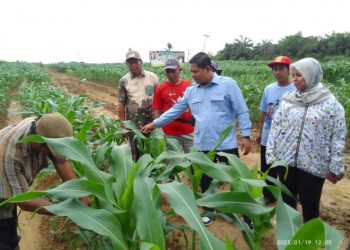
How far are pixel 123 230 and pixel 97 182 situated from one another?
0.31m

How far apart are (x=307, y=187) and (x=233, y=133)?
2.74 ft

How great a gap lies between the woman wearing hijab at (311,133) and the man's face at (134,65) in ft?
6.45

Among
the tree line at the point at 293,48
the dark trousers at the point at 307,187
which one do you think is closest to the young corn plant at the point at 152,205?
the dark trousers at the point at 307,187

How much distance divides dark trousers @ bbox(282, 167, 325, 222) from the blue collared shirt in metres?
0.60

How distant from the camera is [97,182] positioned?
2.03 m

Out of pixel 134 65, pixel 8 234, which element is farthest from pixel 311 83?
pixel 8 234

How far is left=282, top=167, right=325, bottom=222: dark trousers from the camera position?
9.15 feet

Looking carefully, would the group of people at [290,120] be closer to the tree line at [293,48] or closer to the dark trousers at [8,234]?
the dark trousers at [8,234]

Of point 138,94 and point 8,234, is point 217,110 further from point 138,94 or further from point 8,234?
point 8,234

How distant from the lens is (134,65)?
4250 mm

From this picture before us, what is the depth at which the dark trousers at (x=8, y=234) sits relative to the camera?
241 cm

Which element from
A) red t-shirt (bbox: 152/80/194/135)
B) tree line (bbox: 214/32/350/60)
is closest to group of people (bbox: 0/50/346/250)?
red t-shirt (bbox: 152/80/194/135)

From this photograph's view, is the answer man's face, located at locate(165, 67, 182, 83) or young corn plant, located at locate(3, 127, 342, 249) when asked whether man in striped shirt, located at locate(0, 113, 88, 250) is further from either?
man's face, located at locate(165, 67, 182, 83)

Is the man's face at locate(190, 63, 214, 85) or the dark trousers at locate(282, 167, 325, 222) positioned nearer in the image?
the dark trousers at locate(282, 167, 325, 222)
